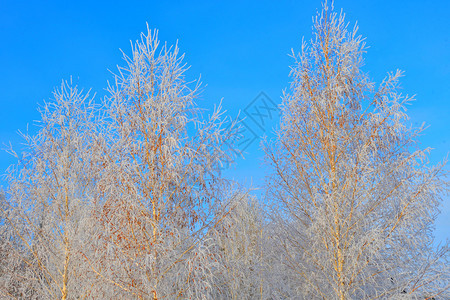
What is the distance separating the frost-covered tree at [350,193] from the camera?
7.43 metres

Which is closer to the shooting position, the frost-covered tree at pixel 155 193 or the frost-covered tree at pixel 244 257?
the frost-covered tree at pixel 155 193

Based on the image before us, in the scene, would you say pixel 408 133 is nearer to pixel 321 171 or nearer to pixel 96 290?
pixel 321 171

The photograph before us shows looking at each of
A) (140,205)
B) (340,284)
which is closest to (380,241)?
(340,284)

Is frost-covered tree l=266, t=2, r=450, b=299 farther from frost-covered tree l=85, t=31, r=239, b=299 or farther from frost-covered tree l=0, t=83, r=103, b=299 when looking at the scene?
frost-covered tree l=0, t=83, r=103, b=299

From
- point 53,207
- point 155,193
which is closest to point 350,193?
point 155,193

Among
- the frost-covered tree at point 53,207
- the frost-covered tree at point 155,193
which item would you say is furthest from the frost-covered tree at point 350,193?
the frost-covered tree at point 53,207

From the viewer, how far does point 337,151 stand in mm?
8195

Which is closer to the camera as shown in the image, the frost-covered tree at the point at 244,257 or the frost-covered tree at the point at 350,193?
the frost-covered tree at the point at 350,193

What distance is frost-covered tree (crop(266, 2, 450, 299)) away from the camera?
743 centimetres

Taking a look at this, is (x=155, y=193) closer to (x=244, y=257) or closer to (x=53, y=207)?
(x=53, y=207)

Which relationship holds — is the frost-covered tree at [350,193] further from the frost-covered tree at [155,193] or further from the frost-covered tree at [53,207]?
the frost-covered tree at [53,207]

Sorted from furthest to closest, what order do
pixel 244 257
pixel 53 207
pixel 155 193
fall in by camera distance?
pixel 244 257 < pixel 53 207 < pixel 155 193

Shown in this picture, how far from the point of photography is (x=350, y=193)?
25.4 ft

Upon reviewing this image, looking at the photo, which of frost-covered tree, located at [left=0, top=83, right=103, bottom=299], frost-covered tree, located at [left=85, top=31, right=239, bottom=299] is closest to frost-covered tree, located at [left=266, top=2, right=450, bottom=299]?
frost-covered tree, located at [left=85, top=31, right=239, bottom=299]
